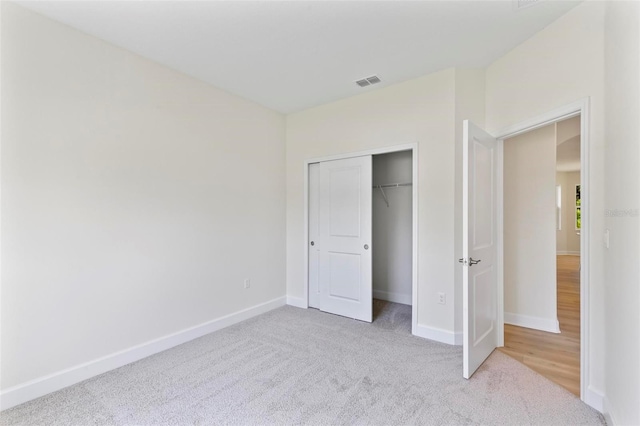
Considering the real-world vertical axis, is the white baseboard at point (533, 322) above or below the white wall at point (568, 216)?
below

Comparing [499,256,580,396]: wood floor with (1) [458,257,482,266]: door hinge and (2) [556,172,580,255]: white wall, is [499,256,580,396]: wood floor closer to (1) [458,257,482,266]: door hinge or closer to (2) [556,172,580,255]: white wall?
(1) [458,257,482,266]: door hinge

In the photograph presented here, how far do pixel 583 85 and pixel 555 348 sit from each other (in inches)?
93.6

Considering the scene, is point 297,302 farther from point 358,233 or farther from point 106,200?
point 106,200

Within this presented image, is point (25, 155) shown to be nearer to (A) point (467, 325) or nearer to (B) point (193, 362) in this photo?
(B) point (193, 362)

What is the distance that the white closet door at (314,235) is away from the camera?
4.02 metres

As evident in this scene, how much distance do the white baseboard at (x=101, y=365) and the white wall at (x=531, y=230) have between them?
332 cm

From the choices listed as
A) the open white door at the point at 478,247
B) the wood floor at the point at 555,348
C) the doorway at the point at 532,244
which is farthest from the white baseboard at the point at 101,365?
the doorway at the point at 532,244

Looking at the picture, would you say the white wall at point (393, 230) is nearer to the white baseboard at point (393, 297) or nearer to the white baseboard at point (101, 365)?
the white baseboard at point (393, 297)

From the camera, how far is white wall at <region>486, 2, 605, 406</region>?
191 cm

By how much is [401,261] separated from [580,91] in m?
2.83

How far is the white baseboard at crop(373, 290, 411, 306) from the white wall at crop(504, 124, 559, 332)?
124 cm

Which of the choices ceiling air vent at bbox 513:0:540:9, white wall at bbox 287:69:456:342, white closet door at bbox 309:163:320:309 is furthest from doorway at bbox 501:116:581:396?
white closet door at bbox 309:163:320:309

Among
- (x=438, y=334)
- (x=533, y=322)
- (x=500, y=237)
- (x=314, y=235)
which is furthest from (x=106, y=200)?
(x=533, y=322)

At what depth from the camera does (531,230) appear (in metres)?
3.29
